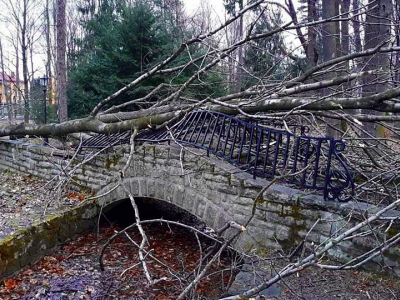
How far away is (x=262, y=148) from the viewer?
15.6ft

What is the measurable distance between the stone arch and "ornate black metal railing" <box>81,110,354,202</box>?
0.57 metres

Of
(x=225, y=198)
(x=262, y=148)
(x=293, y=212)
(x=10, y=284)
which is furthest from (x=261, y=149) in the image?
(x=10, y=284)

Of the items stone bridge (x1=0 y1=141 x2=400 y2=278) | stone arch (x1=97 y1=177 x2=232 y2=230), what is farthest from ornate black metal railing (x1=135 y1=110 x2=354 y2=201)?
stone arch (x1=97 y1=177 x2=232 y2=230)

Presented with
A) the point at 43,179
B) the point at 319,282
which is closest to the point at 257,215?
the point at 319,282

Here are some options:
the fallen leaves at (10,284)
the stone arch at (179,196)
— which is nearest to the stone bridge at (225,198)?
the stone arch at (179,196)

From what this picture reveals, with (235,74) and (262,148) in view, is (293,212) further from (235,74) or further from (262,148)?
(235,74)

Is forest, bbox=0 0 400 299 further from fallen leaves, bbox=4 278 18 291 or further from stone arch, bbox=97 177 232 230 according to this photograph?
fallen leaves, bbox=4 278 18 291

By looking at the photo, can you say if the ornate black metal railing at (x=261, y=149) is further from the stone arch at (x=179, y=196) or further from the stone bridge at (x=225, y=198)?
the stone arch at (x=179, y=196)

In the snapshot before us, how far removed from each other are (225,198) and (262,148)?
0.88 meters

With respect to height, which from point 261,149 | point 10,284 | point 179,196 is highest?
point 261,149

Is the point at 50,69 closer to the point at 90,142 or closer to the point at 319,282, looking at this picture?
the point at 90,142

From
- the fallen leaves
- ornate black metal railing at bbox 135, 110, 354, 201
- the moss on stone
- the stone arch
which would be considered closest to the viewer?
the moss on stone

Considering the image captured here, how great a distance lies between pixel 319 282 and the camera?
3.29 m

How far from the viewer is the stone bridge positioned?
11.6ft
